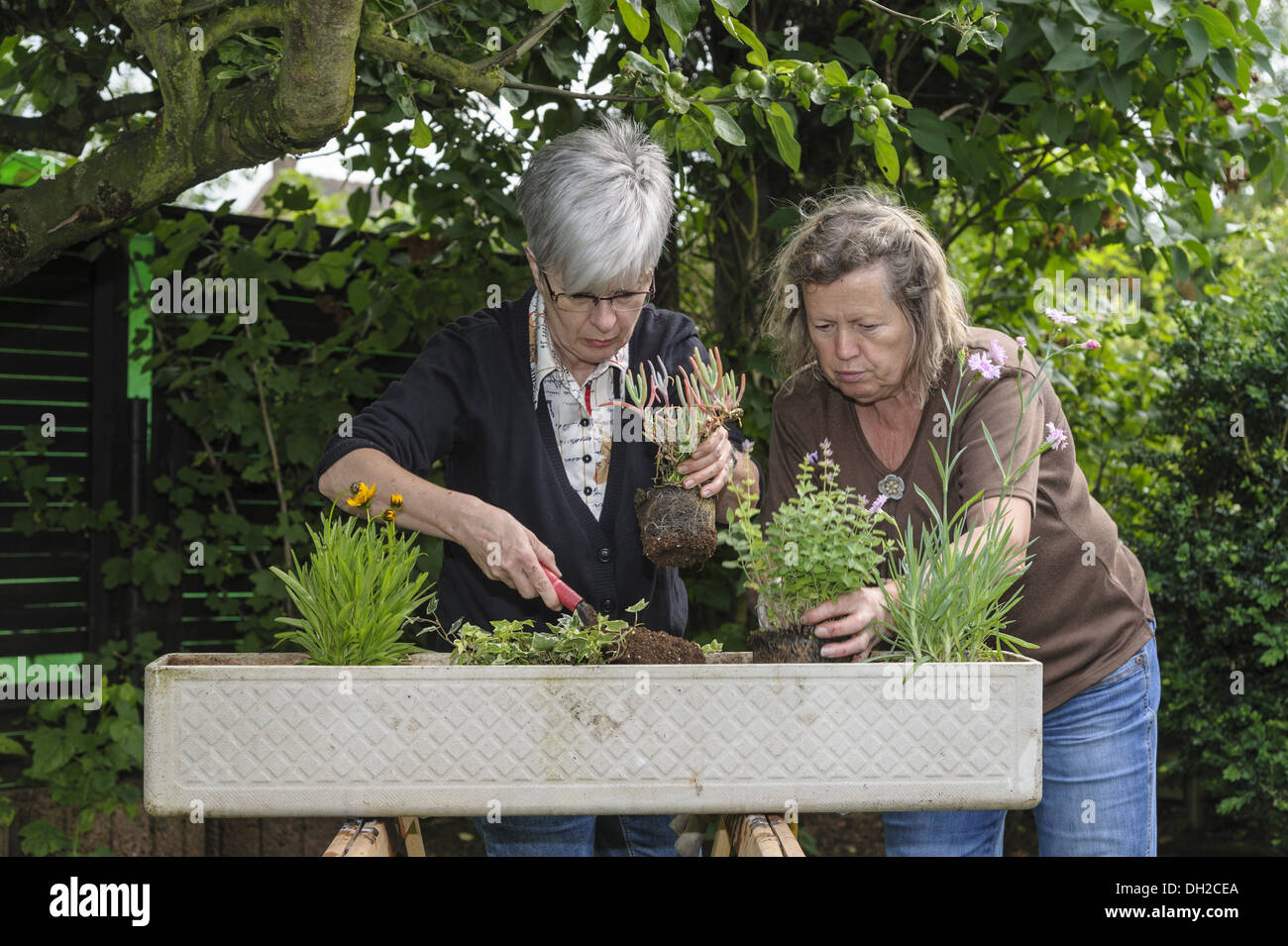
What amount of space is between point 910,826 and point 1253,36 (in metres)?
2.06

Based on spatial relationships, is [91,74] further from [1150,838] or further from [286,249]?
[1150,838]

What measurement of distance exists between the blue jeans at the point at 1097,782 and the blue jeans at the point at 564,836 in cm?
47

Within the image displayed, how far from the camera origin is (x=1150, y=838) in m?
1.97

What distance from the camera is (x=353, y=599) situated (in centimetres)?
153

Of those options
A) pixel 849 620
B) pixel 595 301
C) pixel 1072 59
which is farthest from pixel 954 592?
pixel 1072 59

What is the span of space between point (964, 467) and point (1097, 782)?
2.07 feet

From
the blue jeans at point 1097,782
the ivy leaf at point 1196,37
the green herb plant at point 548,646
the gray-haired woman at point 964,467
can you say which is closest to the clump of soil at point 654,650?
the green herb plant at point 548,646

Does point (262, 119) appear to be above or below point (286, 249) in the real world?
below

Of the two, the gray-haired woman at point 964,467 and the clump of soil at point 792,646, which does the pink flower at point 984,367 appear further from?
the clump of soil at point 792,646

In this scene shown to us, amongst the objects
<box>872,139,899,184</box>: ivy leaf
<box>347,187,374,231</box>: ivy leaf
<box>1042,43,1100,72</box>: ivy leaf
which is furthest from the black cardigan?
<box>347,187,374,231</box>: ivy leaf

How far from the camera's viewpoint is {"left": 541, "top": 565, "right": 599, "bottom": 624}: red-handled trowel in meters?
1.64

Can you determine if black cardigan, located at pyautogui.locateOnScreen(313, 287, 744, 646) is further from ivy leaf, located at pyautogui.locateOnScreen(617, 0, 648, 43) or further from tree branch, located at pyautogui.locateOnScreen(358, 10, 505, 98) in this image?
ivy leaf, located at pyautogui.locateOnScreen(617, 0, 648, 43)

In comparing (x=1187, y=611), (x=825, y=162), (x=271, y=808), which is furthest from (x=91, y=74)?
(x=1187, y=611)

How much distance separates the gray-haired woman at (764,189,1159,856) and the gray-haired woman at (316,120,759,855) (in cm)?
20
